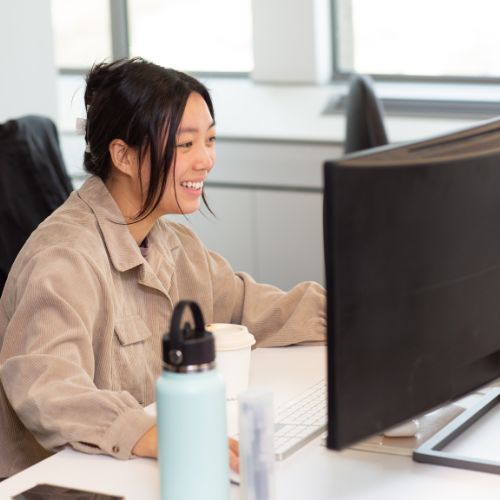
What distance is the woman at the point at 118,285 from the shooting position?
1.58 m

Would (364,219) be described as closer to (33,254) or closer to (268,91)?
(33,254)

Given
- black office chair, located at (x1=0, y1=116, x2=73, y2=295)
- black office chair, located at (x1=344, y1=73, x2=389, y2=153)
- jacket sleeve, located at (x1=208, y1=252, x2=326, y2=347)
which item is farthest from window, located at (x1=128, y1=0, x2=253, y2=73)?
jacket sleeve, located at (x1=208, y1=252, x2=326, y2=347)

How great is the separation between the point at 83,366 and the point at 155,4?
279 centimetres

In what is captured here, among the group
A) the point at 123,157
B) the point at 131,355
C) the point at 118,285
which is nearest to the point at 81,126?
the point at 123,157

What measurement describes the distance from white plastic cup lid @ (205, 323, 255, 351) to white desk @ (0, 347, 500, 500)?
0.21 metres

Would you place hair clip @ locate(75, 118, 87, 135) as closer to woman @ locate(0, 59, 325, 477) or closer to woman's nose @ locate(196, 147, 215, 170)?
woman @ locate(0, 59, 325, 477)

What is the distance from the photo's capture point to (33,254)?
70.0 inches

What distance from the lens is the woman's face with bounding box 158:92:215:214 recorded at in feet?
6.41

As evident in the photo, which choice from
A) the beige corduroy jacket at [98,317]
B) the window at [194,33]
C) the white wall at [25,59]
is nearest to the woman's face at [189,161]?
the beige corduroy jacket at [98,317]

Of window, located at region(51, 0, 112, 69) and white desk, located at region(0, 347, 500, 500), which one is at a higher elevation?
window, located at region(51, 0, 112, 69)

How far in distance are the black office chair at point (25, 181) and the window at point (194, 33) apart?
4.94 feet

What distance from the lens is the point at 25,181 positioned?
2.52 metres

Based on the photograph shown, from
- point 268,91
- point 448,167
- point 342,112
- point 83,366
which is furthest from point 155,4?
point 448,167

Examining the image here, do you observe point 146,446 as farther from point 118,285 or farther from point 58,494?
point 118,285
